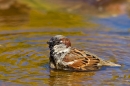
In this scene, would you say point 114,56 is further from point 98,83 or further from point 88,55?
point 98,83

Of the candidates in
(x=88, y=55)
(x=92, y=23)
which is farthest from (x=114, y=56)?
(x=92, y=23)

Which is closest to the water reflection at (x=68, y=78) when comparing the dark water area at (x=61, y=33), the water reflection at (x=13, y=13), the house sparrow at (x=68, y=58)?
the dark water area at (x=61, y=33)

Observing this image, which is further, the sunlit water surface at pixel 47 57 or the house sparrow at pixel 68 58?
the house sparrow at pixel 68 58

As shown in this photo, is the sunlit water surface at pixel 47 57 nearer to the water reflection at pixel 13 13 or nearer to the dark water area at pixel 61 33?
the dark water area at pixel 61 33

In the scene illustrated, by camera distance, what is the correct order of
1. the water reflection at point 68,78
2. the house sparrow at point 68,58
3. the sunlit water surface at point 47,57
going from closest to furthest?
the water reflection at point 68,78 → the sunlit water surface at point 47,57 → the house sparrow at point 68,58

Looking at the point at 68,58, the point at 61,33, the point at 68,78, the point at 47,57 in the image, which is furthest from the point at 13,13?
the point at 68,78

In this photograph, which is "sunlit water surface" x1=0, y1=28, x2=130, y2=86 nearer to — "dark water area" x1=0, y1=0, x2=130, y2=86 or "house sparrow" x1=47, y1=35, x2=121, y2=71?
"dark water area" x1=0, y1=0, x2=130, y2=86

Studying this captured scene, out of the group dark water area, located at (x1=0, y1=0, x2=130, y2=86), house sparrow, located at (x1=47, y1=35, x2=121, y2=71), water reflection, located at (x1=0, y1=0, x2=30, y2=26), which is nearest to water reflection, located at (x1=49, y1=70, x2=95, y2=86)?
dark water area, located at (x1=0, y1=0, x2=130, y2=86)
